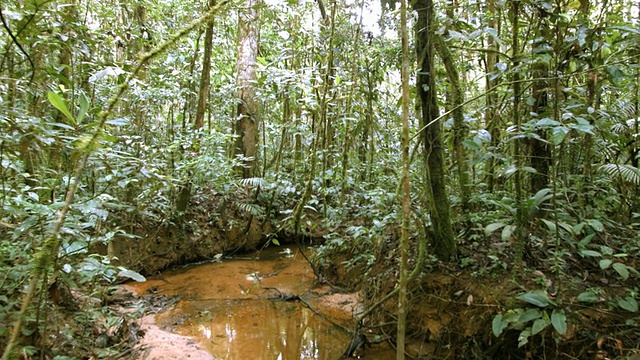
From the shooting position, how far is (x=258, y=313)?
4.60 meters

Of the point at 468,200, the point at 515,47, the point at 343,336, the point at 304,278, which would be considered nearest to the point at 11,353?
the point at 343,336

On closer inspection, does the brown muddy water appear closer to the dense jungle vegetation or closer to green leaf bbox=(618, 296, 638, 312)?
the dense jungle vegetation

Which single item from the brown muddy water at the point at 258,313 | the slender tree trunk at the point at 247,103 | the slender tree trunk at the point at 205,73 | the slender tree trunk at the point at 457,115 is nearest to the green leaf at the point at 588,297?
the slender tree trunk at the point at 457,115

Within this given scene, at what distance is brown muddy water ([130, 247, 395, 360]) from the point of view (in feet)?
12.4

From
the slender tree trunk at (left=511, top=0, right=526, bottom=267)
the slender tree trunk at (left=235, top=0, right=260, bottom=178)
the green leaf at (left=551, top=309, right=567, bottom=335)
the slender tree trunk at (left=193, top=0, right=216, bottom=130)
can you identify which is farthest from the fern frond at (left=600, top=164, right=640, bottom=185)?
the slender tree trunk at (left=235, top=0, right=260, bottom=178)

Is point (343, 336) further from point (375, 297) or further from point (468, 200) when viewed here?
point (468, 200)

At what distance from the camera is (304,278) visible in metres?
5.80

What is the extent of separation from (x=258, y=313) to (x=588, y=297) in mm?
3447

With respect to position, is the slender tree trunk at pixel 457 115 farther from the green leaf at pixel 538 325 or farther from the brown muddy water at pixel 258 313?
the brown muddy water at pixel 258 313

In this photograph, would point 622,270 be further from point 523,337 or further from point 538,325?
point 523,337

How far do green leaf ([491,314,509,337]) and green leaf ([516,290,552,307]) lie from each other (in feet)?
0.68

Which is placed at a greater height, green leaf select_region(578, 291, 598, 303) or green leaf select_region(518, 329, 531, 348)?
green leaf select_region(578, 291, 598, 303)

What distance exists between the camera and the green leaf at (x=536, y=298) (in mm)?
2521

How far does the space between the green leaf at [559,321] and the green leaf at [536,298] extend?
95 millimetres
